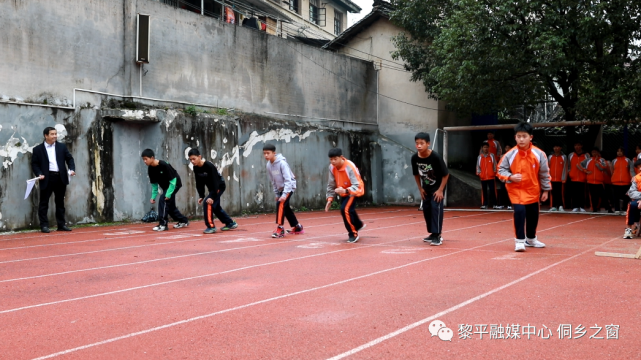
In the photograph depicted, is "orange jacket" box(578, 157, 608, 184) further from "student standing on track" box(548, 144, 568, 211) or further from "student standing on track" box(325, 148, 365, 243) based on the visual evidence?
"student standing on track" box(325, 148, 365, 243)

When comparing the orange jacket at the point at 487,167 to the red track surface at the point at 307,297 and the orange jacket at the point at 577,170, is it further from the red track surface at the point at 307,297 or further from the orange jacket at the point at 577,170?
the red track surface at the point at 307,297

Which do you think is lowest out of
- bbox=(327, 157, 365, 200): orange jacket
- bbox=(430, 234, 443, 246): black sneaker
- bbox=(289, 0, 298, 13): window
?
bbox=(430, 234, 443, 246): black sneaker

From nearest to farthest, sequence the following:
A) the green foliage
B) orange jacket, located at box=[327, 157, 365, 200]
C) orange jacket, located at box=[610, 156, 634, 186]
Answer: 1. orange jacket, located at box=[327, 157, 365, 200]
2. the green foliage
3. orange jacket, located at box=[610, 156, 634, 186]

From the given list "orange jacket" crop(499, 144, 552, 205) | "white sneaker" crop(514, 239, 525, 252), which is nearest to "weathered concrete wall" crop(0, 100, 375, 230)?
"orange jacket" crop(499, 144, 552, 205)

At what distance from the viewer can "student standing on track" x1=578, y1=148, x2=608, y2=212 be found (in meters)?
16.1

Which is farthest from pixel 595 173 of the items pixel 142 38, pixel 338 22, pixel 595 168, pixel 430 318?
pixel 338 22

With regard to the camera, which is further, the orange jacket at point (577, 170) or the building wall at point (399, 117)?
the building wall at point (399, 117)

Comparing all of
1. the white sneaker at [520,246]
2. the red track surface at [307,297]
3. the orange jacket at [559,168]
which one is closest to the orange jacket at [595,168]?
the orange jacket at [559,168]

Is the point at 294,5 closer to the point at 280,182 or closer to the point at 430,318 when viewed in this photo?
the point at 280,182

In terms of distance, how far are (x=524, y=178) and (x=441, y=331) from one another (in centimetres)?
469

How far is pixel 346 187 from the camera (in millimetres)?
10023

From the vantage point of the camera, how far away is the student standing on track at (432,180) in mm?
9273

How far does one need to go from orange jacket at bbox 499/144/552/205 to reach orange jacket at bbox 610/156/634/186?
820 centimetres

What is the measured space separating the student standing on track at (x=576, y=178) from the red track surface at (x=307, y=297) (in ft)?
22.7
